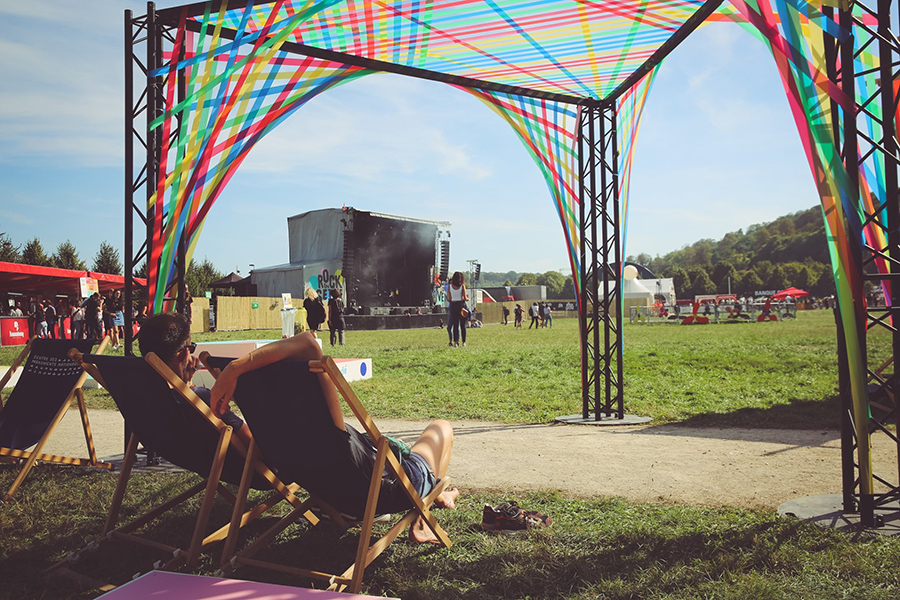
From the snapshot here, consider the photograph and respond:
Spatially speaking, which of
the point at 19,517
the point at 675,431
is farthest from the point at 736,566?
the point at 19,517

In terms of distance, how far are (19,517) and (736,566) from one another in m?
3.68

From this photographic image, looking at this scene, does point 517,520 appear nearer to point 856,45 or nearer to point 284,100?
point 856,45

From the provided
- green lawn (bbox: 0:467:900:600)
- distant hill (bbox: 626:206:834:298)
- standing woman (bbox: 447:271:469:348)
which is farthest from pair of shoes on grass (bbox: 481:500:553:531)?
distant hill (bbox: 626:206:834:298)

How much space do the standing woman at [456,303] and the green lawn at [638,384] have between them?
1.17 meters

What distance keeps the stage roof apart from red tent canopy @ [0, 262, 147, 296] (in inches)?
697

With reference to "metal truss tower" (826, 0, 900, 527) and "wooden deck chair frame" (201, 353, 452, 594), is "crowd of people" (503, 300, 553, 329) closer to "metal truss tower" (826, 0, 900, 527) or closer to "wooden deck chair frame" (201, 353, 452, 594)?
"metal truss tower" (826, 0, 900, 527)

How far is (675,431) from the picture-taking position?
5.77 metres

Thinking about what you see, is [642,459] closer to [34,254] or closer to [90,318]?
[90,318]

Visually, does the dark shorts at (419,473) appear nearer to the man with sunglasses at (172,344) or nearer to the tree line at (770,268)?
the man with sunglasses at (172,344)

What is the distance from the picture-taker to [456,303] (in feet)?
45.0

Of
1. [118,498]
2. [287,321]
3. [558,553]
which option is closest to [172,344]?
[118,498]

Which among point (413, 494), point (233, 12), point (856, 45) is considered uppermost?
point (233, 12)

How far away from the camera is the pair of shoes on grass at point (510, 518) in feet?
10.2

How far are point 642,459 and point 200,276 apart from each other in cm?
5185
